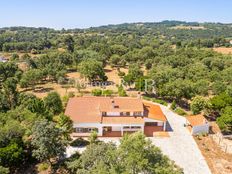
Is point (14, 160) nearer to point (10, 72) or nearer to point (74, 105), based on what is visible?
point (74, 105)

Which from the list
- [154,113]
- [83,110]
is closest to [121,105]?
[154,113]

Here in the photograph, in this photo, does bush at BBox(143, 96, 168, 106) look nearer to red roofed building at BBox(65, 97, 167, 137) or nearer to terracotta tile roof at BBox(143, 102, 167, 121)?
terracotta tile roof at BBox(143, 102, 167, 121)

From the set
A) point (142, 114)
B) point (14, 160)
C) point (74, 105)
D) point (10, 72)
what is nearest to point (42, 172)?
point (14, 160)

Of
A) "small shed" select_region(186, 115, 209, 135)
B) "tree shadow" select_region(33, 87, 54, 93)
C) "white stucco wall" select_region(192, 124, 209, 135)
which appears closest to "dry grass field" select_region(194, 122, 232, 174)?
"white stucco wall" select_region(192, 124, 209, 135)

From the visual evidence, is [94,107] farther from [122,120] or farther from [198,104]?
[198,104]

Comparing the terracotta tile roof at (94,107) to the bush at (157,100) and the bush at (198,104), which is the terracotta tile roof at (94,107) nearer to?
the bush at (198,104)

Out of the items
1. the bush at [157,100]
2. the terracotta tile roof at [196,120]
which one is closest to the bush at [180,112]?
the bush at [157,100]

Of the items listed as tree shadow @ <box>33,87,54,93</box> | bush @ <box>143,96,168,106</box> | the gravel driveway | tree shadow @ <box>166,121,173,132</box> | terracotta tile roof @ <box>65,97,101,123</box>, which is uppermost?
terracotta tile roof @ <box>65,97,101,123</box>

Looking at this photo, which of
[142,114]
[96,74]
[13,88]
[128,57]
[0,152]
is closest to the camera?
[0,152]
